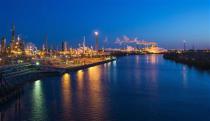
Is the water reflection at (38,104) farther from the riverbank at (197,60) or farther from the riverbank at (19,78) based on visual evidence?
the riverbank at (197,60)

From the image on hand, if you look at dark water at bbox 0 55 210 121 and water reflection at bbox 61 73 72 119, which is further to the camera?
water reflection at bbox 61 73 72 119

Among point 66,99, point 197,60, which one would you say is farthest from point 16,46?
point 66,99

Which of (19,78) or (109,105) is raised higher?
(19,78)

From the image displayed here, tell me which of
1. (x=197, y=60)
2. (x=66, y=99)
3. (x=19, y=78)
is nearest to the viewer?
(x=66, y=99)

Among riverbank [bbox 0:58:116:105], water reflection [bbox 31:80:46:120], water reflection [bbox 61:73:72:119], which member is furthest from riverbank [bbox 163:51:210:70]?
water reflection [bbox 31:80:46:120]

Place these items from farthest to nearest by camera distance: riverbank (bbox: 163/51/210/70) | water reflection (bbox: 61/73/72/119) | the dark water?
riverbank (bbox: 163/51/210/70)
water reflection (bbox: 61/73/72/119)
the dark water

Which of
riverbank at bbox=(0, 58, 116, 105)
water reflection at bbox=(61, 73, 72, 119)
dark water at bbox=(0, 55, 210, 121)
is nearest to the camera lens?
dark water at bbox=(0, 55, 210, 121)

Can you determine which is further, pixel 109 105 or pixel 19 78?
pixel 19 78

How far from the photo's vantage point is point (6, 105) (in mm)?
11219

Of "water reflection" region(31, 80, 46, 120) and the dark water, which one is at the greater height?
"water reflection" region(31, 80, 46, 120)

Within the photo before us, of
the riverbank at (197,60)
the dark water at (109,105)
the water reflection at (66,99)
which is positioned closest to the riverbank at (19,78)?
the dark water at (109,105)

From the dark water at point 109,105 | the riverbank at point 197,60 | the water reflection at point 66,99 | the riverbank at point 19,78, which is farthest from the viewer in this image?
the riverbank at point 197,60

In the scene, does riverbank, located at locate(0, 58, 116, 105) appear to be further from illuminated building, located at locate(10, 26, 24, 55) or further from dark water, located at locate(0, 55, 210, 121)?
illuminated building, located at locate(10, 26, 24, 55)

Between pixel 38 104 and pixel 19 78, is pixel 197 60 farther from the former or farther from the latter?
pixel 38 104
